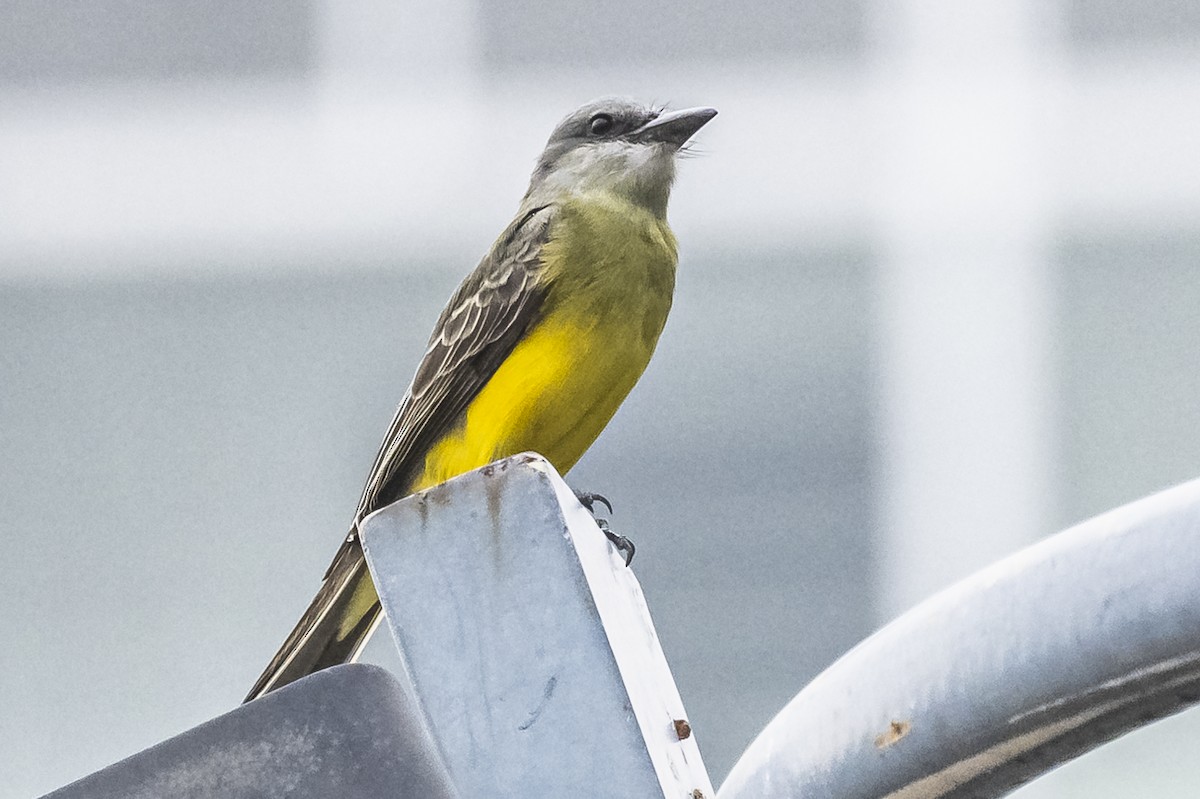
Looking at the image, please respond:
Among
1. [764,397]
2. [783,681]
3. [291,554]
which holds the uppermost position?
[764,397]

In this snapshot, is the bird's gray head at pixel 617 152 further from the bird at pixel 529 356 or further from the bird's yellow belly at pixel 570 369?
the bird's yellow belly at pixel 570 369

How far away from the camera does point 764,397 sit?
761 cm

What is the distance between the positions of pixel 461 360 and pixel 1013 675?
2378mm

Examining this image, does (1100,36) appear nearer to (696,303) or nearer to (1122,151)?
(1122,151)

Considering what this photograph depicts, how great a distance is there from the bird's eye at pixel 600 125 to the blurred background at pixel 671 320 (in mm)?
2917

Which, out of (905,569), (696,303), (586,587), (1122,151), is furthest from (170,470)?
(586,587)

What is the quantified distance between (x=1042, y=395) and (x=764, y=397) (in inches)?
44.2

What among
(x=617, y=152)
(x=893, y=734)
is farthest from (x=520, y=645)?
(x=617, y=152)

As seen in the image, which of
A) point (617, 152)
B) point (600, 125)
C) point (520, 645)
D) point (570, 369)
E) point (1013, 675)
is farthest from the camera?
point (600, 125)

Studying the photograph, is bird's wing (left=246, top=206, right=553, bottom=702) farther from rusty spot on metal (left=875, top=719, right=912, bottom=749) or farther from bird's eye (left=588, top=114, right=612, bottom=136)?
rusty spot on metal (left=875, top=719, right=912, bottom=749)

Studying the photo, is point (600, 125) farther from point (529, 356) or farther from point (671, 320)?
point (671, 320)

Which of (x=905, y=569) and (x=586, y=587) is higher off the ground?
(x=586, y=587)

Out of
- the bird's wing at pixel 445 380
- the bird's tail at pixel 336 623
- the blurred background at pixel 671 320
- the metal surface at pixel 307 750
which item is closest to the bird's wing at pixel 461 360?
the bird's wing at pixel 445 380

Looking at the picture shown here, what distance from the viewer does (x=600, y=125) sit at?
434 cm
